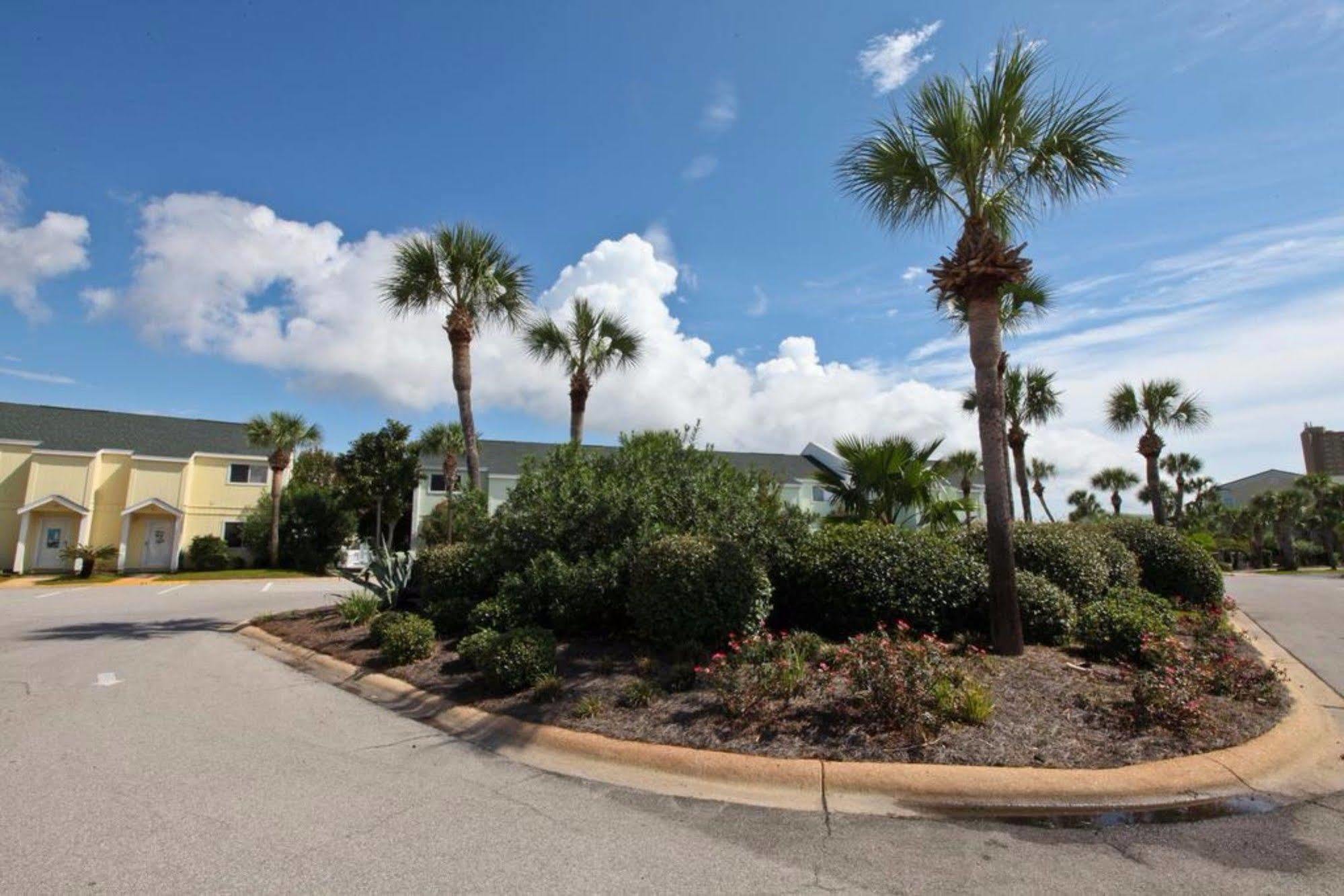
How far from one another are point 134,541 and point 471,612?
3201 centimetres

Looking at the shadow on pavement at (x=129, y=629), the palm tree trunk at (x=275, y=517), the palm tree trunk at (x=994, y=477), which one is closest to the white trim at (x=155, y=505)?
the palm tree trunk at (x=275, y=517)

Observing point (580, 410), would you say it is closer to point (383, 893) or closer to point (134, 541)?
point (383, 893)

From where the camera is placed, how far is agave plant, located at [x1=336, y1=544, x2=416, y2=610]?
1207 cm

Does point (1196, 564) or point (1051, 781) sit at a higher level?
point (1196, 564)

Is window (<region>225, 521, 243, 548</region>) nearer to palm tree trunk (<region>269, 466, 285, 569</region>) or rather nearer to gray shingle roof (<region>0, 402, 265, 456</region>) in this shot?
palm tree trunk (<region>269, 466, 285, 569</region>)

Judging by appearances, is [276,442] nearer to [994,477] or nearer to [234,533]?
[234,533]

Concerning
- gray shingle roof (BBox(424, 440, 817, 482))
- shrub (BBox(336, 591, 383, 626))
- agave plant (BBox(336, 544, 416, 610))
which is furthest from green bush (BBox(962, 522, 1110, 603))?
gray shingle roof (BBox(424, 440, 817, 482))

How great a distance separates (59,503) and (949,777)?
38.1 metres

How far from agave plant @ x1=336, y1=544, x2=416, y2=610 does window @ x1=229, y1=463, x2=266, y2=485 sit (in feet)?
90.2

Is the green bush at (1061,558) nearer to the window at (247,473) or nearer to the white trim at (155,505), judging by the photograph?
the white trim at (155,505)

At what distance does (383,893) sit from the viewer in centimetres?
348

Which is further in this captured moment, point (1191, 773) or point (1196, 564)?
point (1196, 564)

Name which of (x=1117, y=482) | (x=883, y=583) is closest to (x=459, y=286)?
(x=883, y=583)

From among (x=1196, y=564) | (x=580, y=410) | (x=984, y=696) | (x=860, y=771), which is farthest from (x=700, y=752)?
(x=580, y=410)
